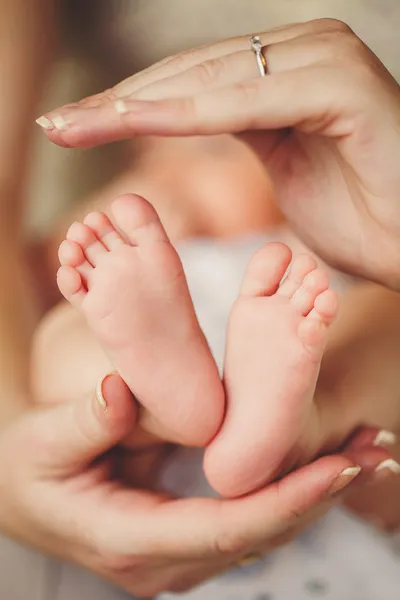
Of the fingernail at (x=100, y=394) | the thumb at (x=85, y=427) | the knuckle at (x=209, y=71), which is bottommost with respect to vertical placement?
the thumb at (x=85, y=427)

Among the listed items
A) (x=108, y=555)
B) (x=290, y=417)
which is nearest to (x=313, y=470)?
(x=290, y=417)

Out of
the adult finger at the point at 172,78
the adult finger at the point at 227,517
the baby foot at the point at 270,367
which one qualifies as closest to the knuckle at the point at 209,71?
the adult finger at the point at 172,78

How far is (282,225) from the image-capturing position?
58 cm

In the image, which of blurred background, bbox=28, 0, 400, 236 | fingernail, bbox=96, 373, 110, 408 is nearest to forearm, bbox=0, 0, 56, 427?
blurred background, bbox=28, 0, 400, 236

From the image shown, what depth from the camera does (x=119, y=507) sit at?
0.43 metres

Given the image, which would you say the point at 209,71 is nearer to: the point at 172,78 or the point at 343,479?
the point at 172,78

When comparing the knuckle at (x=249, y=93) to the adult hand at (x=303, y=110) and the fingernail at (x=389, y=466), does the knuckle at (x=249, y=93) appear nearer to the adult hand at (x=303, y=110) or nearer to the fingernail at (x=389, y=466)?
the adult hand at (x=303, y=110)

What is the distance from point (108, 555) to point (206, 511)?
0.08 metres

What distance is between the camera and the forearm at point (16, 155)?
0.44 metres

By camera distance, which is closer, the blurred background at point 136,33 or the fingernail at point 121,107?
the fingernail at point 121,107

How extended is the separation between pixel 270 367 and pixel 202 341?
5 cm

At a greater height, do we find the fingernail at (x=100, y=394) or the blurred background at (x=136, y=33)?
the blurred background at (x=136, y=33)

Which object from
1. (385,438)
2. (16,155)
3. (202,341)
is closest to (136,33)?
(16,155)

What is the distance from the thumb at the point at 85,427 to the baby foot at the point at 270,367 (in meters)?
0.06
